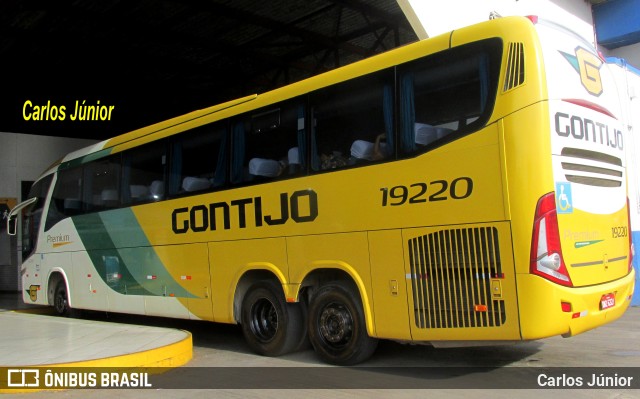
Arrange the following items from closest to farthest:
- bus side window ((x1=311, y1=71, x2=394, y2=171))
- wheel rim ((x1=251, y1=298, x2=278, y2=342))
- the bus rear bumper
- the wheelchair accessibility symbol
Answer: the bus rear bumper, the wheelchair accessibility symbol, bus side window ((x1=311, y1=71, x2=394, y2=171)), wheel rim ((x1=251, y1=298, x2=278, y2=342))

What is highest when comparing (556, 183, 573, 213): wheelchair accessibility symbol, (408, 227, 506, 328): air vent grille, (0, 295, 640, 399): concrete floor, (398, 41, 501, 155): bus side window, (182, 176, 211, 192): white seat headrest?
(398, 41, 501, 155): bus side window

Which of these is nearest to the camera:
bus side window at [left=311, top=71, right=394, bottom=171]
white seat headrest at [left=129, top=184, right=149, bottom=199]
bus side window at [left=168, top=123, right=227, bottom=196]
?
bus side window at [left=311, top=71, right=394, bottom=171]

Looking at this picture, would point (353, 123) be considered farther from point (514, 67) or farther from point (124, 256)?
point (124, 256)

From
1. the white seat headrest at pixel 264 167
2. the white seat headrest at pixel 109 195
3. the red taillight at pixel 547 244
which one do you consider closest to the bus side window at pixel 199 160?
the white seat headrest at pixel 264 167

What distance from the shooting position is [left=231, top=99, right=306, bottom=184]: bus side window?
718 cm

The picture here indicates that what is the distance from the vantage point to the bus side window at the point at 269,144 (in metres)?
7.18

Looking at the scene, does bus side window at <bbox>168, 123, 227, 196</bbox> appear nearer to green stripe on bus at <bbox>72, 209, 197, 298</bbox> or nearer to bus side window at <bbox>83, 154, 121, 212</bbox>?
A: green stripe on bus at <bbox>72, 209, 197, 298</bbox>

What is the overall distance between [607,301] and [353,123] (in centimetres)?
327

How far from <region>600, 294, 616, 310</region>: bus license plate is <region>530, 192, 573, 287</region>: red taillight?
74 cm

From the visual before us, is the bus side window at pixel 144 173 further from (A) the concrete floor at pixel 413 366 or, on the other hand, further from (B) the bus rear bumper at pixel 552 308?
(B) the bus rear bumper at pixel 552 308

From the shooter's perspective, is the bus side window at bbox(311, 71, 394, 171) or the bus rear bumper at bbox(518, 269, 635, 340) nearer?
the bus rear bumper at bbox(518, 269, 635, 340)

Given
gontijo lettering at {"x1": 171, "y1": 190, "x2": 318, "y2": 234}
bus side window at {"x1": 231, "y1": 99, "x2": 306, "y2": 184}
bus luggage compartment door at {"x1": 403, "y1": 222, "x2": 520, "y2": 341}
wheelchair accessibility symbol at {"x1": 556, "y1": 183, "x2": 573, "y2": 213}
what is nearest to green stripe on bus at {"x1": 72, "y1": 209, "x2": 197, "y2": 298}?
gontijo lettering at {"x1": 171, "y1": 190, "x2": 318, "y2": 234}

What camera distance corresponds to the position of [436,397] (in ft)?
17.4

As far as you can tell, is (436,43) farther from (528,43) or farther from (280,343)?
(280,343)
